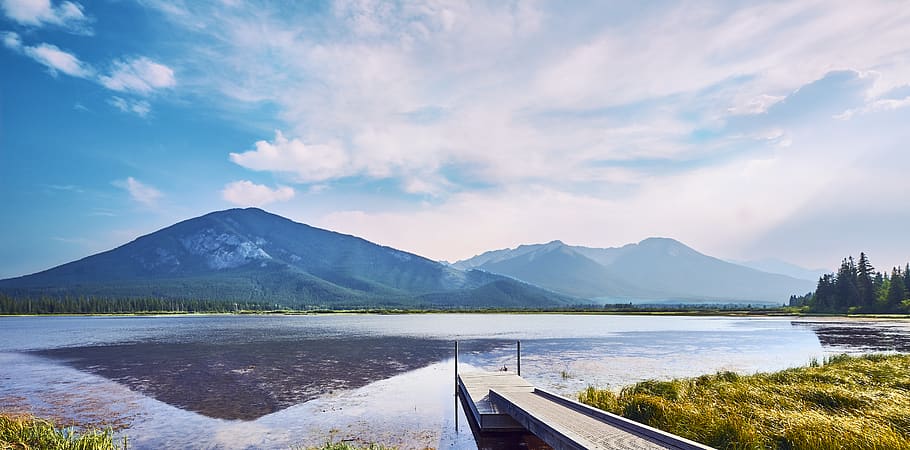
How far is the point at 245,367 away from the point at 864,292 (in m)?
116

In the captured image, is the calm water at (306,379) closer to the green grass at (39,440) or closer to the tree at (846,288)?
the green grass at (39,440)

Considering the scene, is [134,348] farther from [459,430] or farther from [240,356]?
[459,430]

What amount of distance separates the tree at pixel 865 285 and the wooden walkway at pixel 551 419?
355 ft

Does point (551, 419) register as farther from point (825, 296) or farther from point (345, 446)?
point (825, 296)

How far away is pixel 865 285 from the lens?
100312 mm

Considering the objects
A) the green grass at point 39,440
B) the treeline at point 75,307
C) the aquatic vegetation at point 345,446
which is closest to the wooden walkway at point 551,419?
the aquatic vegetation at point 345,446

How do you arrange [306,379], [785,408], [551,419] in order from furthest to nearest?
[306,379], [785,408], [551,419]

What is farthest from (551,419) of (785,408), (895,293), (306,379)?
(895,293)

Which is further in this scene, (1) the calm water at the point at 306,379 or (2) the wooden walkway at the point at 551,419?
(1) the calm water at the point at 306,379

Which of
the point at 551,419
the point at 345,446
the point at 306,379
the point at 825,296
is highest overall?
the point at 551,419

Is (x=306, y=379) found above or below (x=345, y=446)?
below

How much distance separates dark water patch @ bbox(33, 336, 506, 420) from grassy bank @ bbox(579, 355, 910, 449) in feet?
47.4

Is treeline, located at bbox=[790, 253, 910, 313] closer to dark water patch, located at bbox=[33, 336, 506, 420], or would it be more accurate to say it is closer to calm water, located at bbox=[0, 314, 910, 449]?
calm water, located at bbox=[0, 314, 910, 449]

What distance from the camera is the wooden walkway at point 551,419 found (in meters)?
11.0
